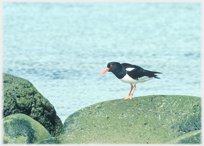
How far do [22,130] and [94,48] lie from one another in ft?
34.8

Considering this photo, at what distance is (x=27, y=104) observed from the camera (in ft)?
24.4

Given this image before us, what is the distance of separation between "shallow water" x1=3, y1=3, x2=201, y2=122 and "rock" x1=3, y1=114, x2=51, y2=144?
2179mm

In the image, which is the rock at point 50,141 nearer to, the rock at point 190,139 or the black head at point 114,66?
the black head at point 114,66

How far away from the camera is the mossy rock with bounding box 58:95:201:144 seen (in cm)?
718

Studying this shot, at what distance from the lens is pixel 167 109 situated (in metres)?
7.77

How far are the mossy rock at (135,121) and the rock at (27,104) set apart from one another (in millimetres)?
439

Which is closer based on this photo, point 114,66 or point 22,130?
point 22,130

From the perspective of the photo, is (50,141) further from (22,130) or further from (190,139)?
(190,139)

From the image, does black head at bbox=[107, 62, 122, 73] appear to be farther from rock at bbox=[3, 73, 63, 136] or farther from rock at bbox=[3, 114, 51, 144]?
rock at bbox=[3, 114, 51, 144]

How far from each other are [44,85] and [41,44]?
6808mm

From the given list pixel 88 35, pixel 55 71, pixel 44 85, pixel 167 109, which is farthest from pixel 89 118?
pixel 88 35

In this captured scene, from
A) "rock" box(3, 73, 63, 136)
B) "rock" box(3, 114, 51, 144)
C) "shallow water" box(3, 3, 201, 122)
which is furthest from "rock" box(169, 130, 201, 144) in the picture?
"shallow water" box(3, 3, 201, 122)

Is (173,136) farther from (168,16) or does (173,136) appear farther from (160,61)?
(168,16)

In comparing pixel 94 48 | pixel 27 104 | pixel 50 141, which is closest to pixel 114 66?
pixel 27 104
